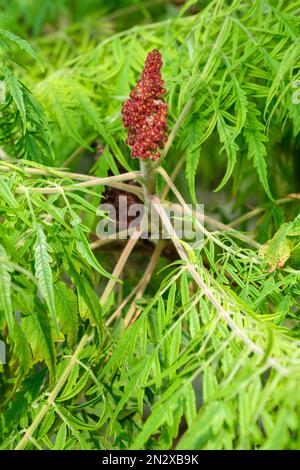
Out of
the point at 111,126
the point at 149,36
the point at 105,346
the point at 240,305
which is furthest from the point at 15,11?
the point at 240,305

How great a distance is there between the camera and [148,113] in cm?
96

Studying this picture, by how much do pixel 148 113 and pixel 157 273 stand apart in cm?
23

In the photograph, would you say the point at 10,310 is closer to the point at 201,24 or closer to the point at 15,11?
the point at 201,24

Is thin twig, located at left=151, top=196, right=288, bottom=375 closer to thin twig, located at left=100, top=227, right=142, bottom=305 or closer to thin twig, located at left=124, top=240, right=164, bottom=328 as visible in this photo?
thin twig, located at left=100, top=227, right=142, bottom=305

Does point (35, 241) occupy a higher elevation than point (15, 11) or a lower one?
lower

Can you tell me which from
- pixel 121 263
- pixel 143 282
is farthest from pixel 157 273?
pixel 143 282

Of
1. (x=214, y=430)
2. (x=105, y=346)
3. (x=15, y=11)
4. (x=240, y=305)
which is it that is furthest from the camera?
(x=15, y=11)

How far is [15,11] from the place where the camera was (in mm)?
1950

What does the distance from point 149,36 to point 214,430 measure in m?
0.89

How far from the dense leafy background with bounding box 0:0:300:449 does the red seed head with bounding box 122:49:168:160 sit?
0.07 m

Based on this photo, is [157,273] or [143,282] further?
[143,282]

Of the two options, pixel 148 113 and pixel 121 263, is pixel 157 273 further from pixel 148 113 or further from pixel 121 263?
pixel 148 113

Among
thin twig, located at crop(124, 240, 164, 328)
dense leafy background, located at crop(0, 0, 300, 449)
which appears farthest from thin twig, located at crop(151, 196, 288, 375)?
thin twig, located at crop(124, 240, 164, 328)

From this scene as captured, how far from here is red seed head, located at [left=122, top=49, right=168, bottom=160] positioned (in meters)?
0.95
